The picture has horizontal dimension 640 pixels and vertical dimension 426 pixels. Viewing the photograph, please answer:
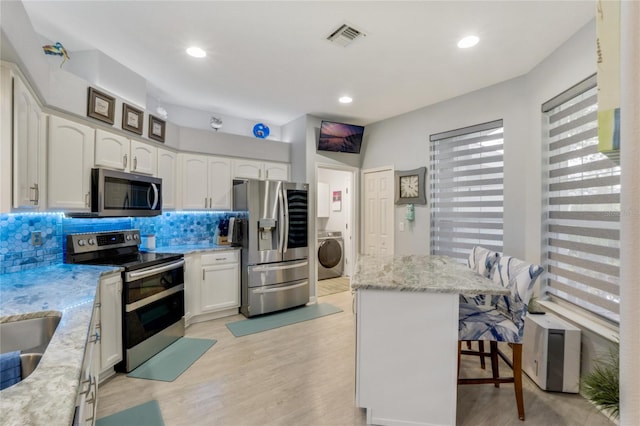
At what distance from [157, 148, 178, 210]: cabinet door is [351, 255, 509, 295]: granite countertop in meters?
2.39

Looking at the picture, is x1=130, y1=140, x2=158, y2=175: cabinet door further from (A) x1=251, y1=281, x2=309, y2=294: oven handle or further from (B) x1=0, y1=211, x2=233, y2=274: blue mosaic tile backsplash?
(A) x1=251, y1=281, x2=309, y2=294: oven handle

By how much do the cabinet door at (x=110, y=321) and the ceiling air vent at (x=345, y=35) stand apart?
2.62 m

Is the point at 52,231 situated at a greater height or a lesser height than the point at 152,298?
greater

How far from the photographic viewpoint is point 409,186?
3926 millimetres

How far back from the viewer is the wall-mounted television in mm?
4102

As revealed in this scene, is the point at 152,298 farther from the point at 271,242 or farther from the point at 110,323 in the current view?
the point at 271,242

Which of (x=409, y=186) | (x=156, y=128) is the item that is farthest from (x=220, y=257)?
(x=409, y=186)

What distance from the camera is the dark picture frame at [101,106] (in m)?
2.34

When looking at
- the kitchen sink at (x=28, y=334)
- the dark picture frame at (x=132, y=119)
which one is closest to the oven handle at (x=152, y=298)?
the kitchen sink at (x=28, y=334)

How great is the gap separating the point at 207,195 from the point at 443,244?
316 centimetres

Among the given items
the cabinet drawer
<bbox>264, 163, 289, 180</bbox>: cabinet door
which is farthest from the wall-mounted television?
the cabinet drawer

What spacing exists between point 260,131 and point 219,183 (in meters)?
1.08

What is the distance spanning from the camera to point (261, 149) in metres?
4.07

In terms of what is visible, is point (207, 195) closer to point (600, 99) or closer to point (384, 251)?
point (384, 251)
